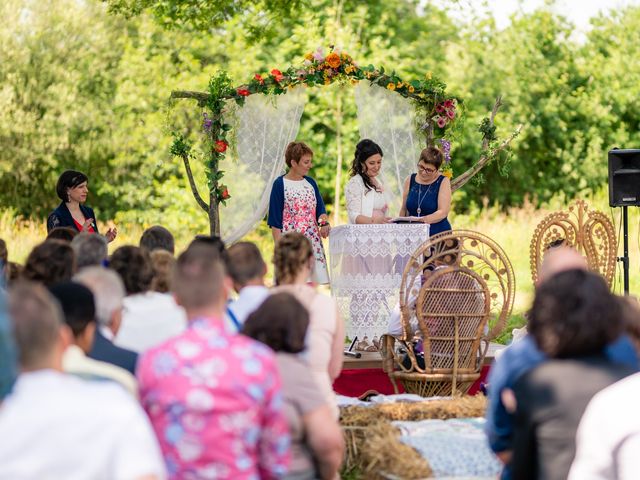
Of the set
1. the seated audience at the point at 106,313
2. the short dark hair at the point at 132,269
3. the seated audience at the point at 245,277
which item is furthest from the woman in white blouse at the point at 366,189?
the seated audience at the point at 106,313

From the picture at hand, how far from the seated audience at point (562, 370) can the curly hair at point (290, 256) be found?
170cm

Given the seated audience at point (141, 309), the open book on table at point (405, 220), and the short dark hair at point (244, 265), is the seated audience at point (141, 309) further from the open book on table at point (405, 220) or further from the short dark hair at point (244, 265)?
the open book on table at point (405, 220)

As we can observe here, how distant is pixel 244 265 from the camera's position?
477 centimetres

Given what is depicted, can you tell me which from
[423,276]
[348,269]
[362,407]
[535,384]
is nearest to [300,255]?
[362,407]

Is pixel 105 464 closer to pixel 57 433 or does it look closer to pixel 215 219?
pixel 57 433

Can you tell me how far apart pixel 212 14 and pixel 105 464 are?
36.8 feet

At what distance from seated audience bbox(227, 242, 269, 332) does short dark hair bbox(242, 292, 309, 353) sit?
41.7 inches

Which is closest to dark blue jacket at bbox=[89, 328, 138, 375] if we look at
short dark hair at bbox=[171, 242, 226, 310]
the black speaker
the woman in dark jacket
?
short dark hair at bbox=[171, 242, 226, 310]

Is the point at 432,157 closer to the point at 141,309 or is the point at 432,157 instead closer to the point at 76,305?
the point at 141,309

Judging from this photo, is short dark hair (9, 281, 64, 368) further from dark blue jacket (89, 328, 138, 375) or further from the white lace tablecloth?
the white lace tablecloth

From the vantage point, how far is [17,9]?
73.9ft

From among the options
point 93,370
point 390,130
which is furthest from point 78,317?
point 390,130

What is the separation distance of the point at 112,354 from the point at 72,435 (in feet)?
3.84

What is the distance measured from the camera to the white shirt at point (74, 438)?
276 centimetres
